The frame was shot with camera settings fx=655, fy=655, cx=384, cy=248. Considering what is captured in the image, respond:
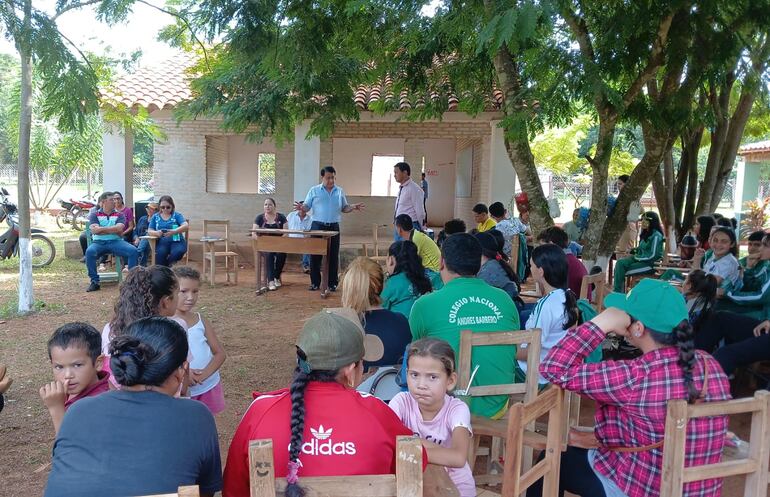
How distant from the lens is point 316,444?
5.85 feet

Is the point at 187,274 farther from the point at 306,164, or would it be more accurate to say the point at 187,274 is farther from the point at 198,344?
the point at 306,164

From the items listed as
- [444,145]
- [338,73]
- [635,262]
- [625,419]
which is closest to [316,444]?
[625,419]

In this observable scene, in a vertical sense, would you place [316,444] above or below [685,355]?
below

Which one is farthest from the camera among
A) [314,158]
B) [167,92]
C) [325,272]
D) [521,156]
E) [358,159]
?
[358,159]

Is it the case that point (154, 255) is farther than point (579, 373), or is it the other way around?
point (154, 255)

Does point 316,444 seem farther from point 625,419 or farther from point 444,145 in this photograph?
point 444,145

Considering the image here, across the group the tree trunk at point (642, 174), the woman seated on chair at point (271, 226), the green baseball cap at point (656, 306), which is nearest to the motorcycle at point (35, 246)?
the woman seated on chair at point (271, 226)

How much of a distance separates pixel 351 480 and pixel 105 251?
8.78 meters

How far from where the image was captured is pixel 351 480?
62.4 inches

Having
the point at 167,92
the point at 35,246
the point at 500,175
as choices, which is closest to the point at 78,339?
the point at 500,175

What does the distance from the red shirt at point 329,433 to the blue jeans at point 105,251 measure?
26.8ft

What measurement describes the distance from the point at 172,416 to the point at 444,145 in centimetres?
1542

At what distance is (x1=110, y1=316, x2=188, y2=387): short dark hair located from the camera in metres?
1.88

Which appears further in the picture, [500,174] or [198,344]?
[500,174]
